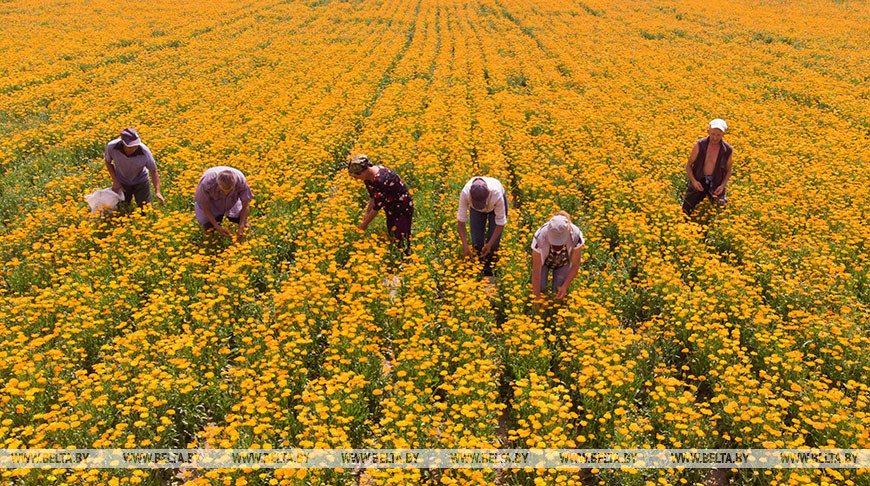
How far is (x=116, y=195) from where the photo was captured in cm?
777

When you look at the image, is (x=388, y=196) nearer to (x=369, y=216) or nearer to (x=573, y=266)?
(x=369, y=216)

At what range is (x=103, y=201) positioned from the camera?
25.2 ft

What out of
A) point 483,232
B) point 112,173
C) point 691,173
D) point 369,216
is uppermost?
point 112,173

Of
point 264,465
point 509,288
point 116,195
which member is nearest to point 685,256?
point 509,288

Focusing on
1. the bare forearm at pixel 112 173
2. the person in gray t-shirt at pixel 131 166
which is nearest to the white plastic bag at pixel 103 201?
the person in gray t-shirt at pixel 131 166

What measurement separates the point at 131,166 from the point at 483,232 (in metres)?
5.52

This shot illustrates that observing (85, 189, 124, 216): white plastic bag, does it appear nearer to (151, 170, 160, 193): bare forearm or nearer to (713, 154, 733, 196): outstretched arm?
(151, 170, 160, 193): bare forearm

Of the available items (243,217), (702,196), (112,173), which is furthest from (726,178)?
(112,173)

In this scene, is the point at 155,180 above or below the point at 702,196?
above

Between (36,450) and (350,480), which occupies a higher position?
(36,450)

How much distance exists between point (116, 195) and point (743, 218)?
32.6 feet

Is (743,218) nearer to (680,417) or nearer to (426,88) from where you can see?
(680,417)

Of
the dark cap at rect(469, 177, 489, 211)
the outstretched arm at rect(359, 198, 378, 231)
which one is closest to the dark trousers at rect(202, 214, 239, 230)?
the outstretched arm at rect(359, 198, 378, 231)

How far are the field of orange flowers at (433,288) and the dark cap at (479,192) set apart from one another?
3.22 feet
